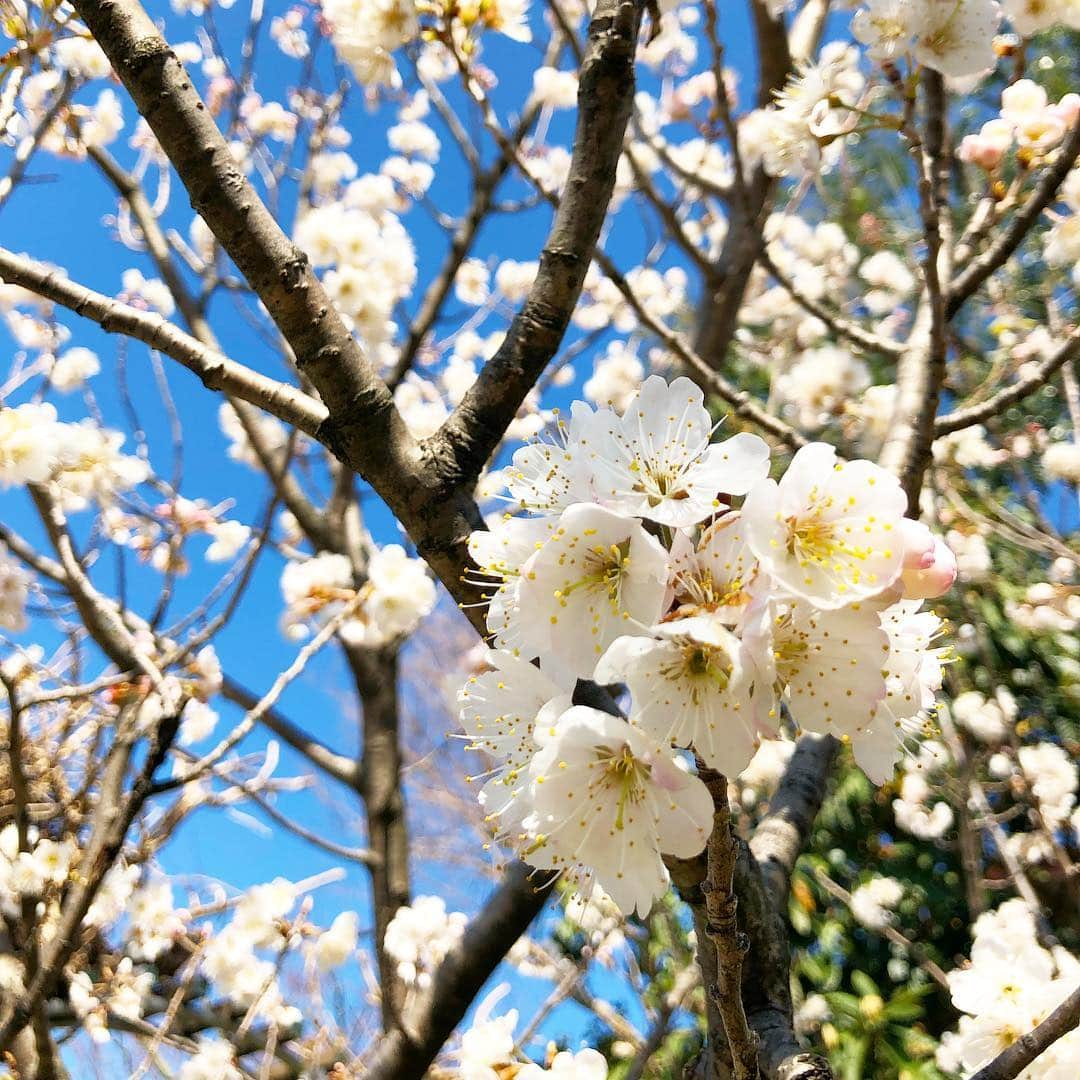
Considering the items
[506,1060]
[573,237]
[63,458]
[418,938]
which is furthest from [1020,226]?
[418,938]

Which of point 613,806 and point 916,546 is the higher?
point 916,546

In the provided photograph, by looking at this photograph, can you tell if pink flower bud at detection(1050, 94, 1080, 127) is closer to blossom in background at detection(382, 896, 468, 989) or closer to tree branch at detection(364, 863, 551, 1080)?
tree branch at detection(364, 863, 551, 1080)

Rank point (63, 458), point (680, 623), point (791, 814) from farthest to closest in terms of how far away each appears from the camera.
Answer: point (63, 458)
point (791, 814)
point (680, 623)

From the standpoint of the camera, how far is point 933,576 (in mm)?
587

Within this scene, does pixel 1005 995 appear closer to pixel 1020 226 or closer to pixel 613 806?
pixel 613 806

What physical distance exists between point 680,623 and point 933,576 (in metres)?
0.20

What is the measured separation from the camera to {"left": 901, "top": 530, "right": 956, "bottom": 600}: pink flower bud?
587 millimetres

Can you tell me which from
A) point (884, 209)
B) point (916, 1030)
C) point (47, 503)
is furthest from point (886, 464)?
point (884, 209)

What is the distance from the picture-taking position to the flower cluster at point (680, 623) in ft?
1.76

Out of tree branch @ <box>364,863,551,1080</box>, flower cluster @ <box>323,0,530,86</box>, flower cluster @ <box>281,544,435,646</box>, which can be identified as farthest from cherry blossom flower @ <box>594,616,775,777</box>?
flower cluster @ <box>281,544,435,646</box>

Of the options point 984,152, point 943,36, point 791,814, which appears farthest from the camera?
point 984,152

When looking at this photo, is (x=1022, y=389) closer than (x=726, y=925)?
No

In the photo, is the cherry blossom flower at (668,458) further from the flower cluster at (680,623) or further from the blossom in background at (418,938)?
the blossom in background at (418,938)

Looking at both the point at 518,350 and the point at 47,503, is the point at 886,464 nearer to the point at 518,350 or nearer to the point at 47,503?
the point at 518,350
